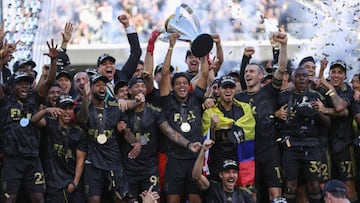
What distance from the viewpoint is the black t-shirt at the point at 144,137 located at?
890 cm

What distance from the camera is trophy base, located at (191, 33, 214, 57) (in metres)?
8.77

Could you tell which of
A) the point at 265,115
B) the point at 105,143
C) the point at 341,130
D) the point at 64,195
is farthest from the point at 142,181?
the point at 341,130

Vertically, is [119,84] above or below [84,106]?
above

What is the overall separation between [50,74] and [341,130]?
3371 mm

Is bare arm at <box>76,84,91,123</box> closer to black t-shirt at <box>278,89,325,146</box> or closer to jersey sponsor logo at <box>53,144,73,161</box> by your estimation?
jersey sponsor logo at <box>53,144,73,161</box>

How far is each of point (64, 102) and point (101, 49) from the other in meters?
10.1

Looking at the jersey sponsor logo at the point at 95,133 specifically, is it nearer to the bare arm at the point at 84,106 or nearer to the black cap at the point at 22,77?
the bare arm at the point at 84,106

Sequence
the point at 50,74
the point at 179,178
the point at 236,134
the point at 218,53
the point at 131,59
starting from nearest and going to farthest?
the point at 50,74 → the point at 179,178 → the point at 236,134 → the point at 131,59 → the point at 218,53

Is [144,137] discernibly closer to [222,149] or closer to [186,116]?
[186,116]

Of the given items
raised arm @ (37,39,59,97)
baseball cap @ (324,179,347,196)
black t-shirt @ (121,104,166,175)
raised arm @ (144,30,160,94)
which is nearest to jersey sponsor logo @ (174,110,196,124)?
black t-shirt @ (121,104,166,175)

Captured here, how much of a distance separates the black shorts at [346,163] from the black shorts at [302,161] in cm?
41

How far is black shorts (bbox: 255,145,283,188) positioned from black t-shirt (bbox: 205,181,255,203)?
480 millimetres

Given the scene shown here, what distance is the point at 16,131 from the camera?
8664 mm

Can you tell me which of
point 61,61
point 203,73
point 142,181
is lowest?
point 142,181
